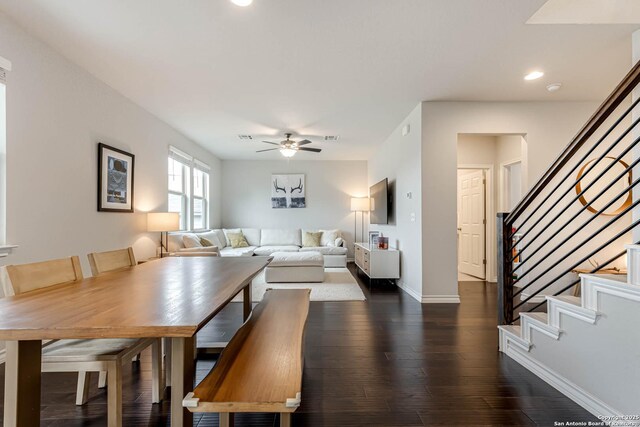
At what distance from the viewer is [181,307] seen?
1185 millimetres

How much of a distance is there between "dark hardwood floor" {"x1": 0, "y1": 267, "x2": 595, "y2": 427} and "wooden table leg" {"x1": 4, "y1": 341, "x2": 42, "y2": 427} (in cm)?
61

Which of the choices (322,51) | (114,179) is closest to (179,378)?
(322,51)

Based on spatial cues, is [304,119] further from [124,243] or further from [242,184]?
[242,184]

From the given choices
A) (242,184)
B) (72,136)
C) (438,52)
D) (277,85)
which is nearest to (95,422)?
(72,136)

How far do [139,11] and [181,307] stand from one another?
86.1 inches

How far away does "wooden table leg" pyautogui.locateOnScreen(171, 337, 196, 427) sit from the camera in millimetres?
1158

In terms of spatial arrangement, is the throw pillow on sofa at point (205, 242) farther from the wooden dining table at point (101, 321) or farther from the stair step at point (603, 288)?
the stair step at point (603, 288)

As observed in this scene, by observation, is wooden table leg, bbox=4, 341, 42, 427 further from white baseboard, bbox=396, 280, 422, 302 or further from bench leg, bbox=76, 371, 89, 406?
white baseboard, bbox=396, 280, 422, 302

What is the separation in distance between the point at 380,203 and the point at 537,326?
390 cm

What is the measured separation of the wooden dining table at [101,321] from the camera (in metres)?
0.98

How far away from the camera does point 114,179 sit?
3598mm

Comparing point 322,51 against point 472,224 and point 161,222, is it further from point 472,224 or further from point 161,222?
point 472,224

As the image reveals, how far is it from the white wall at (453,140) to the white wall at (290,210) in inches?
155

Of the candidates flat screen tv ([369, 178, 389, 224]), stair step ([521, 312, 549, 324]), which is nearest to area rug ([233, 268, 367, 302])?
flat screen tv ([369, 178, 389, 224])
